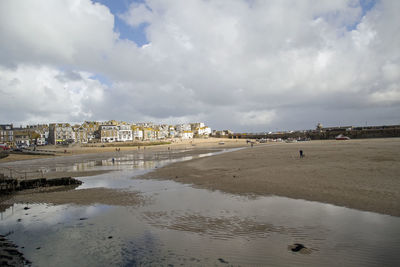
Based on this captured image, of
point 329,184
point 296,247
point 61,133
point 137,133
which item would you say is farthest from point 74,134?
point 296,247

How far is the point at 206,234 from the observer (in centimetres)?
739

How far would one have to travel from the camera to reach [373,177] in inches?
486

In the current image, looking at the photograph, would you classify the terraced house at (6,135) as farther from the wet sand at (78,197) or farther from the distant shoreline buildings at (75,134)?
the wet sand at (78,197)

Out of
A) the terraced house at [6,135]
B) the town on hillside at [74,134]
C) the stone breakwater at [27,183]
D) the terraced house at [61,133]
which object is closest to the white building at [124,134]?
the town on hillside at [74,134]

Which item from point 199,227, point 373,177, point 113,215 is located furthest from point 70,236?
point 373,177

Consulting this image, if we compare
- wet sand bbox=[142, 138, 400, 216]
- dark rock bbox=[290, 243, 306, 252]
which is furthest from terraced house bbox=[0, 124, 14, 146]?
dark rock bbox=[290, 243, 306, 252]

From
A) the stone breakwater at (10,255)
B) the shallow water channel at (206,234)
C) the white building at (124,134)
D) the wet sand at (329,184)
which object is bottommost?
the stone breakwater at (10,255)

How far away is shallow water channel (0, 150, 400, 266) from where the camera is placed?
19.1ft

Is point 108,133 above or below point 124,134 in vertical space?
above

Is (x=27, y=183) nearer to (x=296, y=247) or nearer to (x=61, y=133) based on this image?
(x=296, y=247)

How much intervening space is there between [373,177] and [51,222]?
16.2 meters

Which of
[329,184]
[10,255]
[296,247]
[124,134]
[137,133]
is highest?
[137,133]

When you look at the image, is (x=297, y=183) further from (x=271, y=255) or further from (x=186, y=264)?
(x=186, y=264)

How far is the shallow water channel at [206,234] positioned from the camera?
5.81 m
